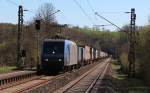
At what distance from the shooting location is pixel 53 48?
43875mm

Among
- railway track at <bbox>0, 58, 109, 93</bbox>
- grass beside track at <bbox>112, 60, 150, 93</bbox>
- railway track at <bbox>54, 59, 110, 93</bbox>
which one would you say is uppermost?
railway track at <bbox>0, 58, 109, 93</bbox>

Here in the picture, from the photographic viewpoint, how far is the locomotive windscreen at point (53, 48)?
43.7 m

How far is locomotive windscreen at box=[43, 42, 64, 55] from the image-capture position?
43719 millimetres

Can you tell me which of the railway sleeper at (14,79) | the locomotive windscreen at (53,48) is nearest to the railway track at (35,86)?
the railway sleeper at (14,79)

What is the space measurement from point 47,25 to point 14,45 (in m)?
8.47

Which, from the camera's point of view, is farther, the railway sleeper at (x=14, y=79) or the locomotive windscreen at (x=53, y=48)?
the locomotive windscreen at (x=53, y=48)

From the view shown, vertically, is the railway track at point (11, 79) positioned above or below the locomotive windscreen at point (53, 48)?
below

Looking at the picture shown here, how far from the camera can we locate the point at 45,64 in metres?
43.8

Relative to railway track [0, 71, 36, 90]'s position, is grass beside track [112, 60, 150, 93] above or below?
below

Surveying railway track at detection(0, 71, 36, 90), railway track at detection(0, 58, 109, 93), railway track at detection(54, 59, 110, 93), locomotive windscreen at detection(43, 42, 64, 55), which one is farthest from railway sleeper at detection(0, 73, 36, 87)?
railway track at detection(54, 59, 110, 93)

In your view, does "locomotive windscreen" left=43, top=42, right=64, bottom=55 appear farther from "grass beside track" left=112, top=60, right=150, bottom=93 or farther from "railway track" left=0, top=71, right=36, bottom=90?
"grass beside track" left=112, top=60, right=150, bottom=93

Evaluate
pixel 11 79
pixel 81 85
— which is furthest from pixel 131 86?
pixel 11 79

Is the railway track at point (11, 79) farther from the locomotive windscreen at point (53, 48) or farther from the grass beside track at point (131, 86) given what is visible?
the grass beside track at point (131, 86)

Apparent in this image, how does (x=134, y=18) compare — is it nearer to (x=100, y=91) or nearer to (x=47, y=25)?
(x=100, y=91)
